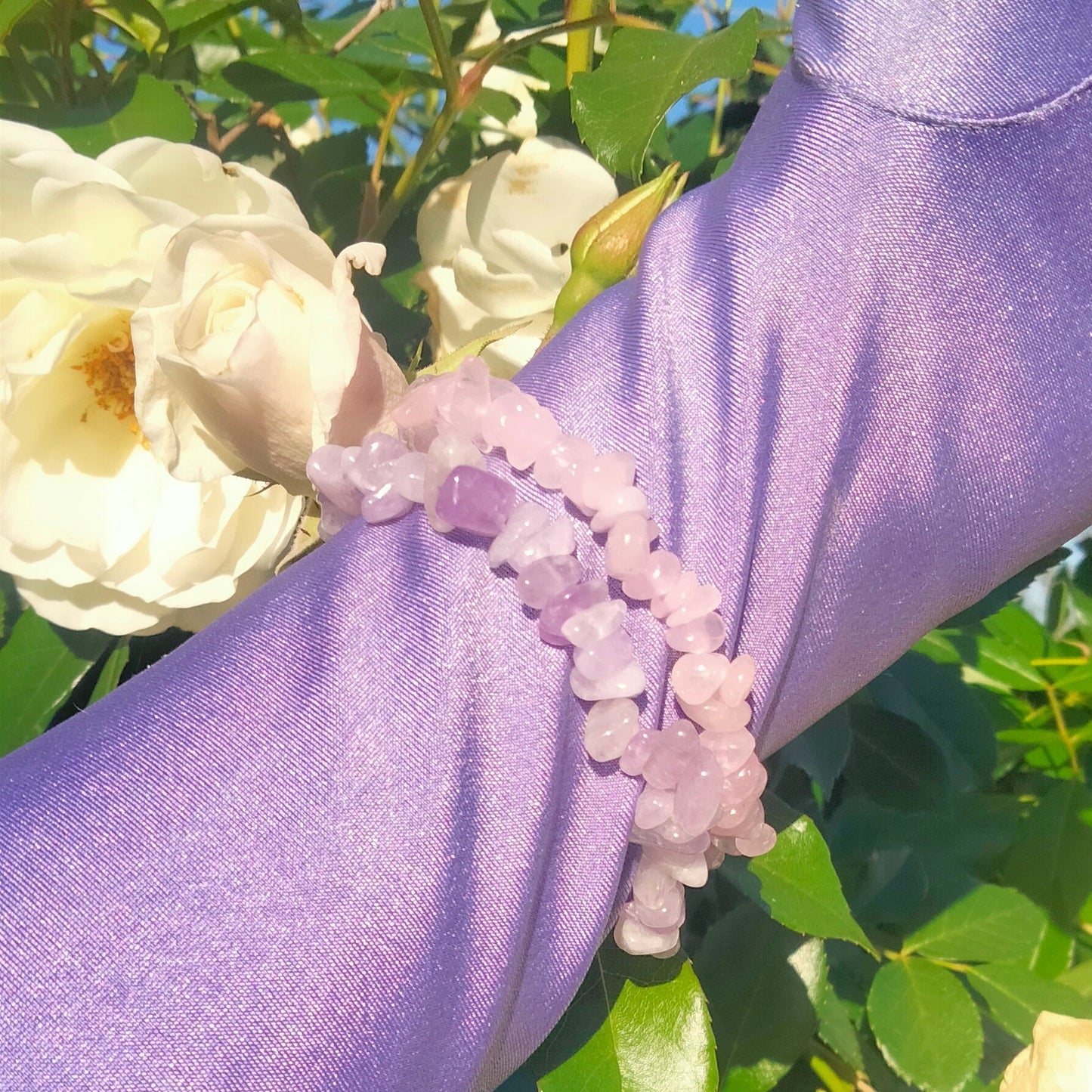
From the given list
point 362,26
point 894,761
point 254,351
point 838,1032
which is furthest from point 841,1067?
point 362,26

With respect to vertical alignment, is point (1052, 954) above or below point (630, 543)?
below

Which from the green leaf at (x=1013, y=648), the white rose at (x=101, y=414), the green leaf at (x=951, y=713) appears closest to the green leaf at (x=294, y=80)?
the white rose at (x=101, y=414)

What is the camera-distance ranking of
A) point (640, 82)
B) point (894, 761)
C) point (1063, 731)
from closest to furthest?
point (640, 82) < point (894, 761) < point (1063, 731)

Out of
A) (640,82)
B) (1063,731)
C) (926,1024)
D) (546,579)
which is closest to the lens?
(546,579)

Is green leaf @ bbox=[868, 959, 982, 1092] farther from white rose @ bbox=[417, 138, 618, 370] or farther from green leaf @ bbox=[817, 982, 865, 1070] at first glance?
white rose @ bbox=[417, 138, 618, 370]

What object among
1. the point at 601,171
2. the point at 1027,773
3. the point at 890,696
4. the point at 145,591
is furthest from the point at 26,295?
the point at 1027,773

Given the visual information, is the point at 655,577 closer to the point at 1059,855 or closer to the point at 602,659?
the point at 602,659

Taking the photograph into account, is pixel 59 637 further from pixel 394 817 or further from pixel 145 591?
pixel 394 817
